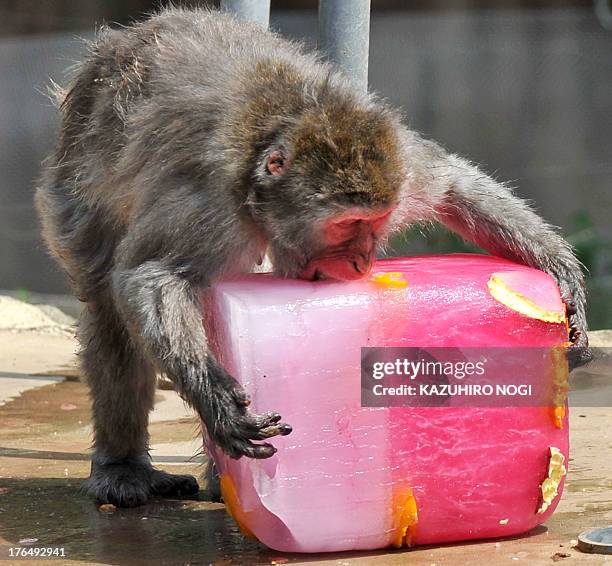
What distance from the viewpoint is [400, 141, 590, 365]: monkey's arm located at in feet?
15.7

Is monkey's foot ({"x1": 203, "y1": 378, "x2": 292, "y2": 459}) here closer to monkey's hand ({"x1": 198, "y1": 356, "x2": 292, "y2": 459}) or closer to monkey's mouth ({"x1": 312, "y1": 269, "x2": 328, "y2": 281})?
monkey's hand ({"x1": 198, "y1": 356, "x2": 292, "y2": 459})

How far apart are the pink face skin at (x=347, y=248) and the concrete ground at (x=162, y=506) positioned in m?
Result: 0.96

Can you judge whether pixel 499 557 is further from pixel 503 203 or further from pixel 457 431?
pixel 503 203

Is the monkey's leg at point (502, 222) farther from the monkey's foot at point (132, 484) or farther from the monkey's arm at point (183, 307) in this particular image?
the monkey's foot at point (132, 484)

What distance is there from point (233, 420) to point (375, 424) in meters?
0.47

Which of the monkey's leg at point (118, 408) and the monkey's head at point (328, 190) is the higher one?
the monkey's head at point (328, 190)

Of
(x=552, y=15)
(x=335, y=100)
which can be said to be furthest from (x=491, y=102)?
(x=335, y=100)

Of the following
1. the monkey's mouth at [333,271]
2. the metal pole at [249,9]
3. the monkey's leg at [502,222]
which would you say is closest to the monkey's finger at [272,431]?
the monkey's mouth at [333,271]

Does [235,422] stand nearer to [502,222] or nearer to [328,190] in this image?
[328,190]

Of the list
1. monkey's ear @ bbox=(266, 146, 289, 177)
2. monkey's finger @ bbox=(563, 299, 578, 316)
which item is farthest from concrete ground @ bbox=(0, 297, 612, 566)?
monkey's ear @ bbox=(266, 146, 289, 177)

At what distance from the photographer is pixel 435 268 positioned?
169 inches

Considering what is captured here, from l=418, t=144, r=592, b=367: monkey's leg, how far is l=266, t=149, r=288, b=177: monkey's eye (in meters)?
0.73

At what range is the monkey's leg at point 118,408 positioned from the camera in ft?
17.2

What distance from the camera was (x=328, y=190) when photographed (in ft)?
13.8
